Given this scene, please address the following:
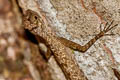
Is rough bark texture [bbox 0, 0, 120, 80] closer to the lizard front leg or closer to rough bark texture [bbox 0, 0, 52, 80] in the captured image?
the lizard front leg

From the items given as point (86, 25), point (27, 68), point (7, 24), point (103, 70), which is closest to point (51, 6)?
point (86, 25)

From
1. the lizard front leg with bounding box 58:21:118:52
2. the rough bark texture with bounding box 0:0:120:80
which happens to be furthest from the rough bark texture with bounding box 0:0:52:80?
the lizard front leg with bounding box 58:21:118:52

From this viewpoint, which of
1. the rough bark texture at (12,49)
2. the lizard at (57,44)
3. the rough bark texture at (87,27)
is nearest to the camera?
the rough bark texture at (87,27)

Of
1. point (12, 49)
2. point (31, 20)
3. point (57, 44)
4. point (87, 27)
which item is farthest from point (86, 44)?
point (12, 49)

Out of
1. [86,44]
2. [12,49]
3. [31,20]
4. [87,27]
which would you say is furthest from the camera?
[12,49]

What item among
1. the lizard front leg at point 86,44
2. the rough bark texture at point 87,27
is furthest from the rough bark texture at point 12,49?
the lizard front leg at point 86,44

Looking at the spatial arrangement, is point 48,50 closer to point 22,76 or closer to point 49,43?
point 49,43

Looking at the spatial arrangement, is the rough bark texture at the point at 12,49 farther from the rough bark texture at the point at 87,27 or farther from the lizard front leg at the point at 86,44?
the lizard front leg at the point at 86,44

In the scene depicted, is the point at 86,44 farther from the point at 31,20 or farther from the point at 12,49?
the point at 12,49
